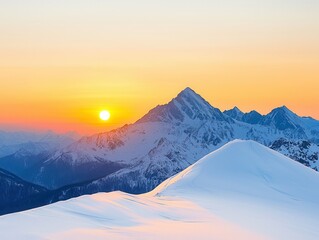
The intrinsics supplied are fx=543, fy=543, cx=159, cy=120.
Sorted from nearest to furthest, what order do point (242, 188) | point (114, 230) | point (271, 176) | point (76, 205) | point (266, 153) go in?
1. point (114, 230)
2. point (76, 205)
3. point (242, 188)
4. point (271, 176)
5. point (266, 153)

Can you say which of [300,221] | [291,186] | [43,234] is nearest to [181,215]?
[300,221]

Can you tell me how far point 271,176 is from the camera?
45.5 m

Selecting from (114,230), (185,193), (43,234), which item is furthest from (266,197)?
(43,234)

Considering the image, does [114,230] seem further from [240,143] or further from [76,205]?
[240,143]

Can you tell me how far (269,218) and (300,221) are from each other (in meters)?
2.13

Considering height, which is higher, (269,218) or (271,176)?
(271,176)

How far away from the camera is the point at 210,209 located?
31.2 metres

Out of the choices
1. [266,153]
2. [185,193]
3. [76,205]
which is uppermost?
[266,153]

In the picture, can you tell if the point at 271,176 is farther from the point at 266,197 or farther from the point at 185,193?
the point at 185,193

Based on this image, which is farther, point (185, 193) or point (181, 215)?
point (185, 193)

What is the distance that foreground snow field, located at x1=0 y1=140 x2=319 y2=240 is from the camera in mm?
22000

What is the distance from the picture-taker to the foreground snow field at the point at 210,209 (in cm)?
2200

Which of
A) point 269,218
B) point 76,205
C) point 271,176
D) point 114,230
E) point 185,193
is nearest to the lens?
point 114,230

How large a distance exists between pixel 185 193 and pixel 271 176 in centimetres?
1014
